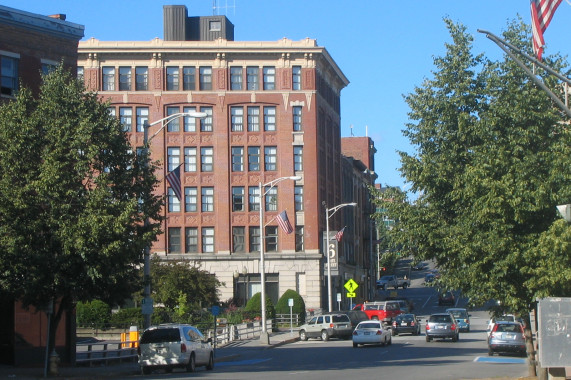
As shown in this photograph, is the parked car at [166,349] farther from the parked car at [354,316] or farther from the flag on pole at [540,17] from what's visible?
the parked car at [354,316]

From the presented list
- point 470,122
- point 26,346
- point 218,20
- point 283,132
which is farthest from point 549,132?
point 218,20

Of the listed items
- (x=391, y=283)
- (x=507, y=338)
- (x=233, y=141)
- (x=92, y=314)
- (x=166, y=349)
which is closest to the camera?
(x=166, y=349)

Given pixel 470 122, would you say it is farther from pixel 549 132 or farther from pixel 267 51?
pixel 267 51

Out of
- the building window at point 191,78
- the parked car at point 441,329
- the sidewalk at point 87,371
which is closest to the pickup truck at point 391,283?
the building window at point 191,78

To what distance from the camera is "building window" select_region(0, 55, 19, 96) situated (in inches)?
1344

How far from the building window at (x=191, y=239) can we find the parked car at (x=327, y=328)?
74.8ft

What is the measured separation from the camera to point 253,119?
76.6 meters

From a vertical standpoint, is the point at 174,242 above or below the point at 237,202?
below

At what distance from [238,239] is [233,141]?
337 inches

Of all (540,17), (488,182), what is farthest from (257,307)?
(540,17)

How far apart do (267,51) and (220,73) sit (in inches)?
178

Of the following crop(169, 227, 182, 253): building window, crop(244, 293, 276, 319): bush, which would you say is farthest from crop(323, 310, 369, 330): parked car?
crop(169, 227, 182, 253): building window

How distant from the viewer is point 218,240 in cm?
7569

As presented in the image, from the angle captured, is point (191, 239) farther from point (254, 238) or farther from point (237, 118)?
point (237, 118)
